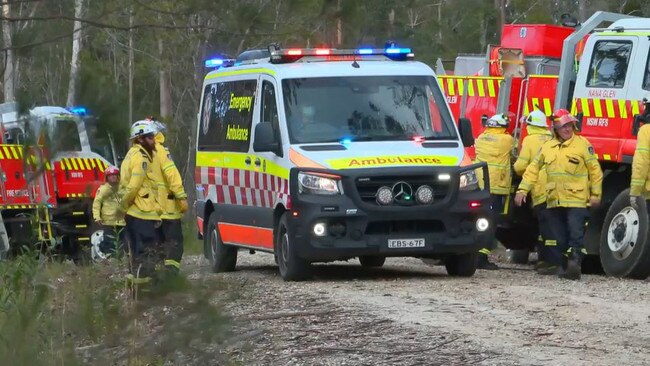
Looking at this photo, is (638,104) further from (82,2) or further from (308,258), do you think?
(82,2)

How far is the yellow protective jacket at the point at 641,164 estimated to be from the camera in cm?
1377

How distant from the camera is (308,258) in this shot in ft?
44.7

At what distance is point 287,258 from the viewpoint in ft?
45.7

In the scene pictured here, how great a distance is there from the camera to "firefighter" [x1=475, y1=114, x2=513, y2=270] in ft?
51.8

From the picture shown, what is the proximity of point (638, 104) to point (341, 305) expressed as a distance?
4.26 meters

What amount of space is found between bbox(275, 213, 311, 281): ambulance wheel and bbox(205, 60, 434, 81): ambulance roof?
1.47m

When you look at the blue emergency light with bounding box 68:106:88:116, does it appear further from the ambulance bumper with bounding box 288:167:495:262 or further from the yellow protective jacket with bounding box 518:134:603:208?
the yellow protective jacket with bounding box 518:134:603:208

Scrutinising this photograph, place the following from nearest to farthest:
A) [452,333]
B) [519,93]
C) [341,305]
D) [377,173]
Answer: [452,333] → [341,305] → [377,173] → [519,93]

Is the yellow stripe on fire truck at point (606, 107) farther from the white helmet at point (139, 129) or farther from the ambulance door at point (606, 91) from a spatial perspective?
the white helmet at point (139, 129)

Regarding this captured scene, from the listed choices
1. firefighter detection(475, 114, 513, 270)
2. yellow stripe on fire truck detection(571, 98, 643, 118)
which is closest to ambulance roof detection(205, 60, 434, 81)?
firefighter detection(475, 114, 513, 270)

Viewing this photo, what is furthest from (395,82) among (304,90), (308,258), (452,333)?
(452,333)

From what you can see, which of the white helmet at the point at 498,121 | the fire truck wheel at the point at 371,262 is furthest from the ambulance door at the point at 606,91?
the fire truck wheel at the point at 371,262

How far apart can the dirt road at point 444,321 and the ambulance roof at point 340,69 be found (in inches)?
79.7

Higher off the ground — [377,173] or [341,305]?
[377,173]
